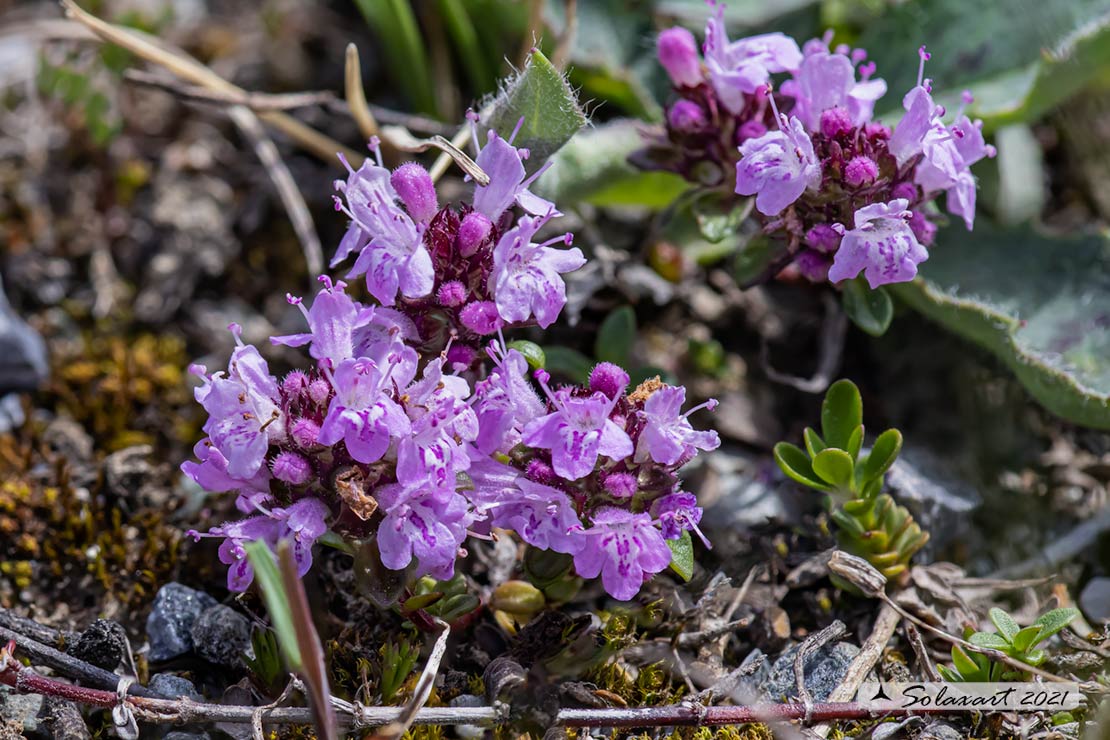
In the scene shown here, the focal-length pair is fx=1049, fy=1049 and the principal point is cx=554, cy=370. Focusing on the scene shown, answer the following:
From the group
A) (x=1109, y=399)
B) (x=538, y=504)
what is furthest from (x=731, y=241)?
(x=538, y=504)

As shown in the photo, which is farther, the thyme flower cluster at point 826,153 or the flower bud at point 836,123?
the flower bud at point 836,123

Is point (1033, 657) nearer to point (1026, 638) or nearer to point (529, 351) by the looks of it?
point (1026, 638)

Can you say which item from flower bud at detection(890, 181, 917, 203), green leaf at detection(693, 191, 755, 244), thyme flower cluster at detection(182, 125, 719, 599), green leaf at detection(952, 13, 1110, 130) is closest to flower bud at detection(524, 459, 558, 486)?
thyme flower cluster at detection(182, 125, 719, 599)

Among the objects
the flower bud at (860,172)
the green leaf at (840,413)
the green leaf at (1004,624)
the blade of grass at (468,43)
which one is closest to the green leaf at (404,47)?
the blade of grass at (468,43)

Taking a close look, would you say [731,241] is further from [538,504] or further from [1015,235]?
[538,504]

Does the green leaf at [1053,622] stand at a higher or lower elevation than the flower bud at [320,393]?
lower

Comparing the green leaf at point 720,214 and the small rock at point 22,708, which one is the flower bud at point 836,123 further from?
the small rock at point 22,708

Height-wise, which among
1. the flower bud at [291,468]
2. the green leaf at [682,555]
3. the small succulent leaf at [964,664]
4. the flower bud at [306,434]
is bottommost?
the small succulent leaf at [964,664]
